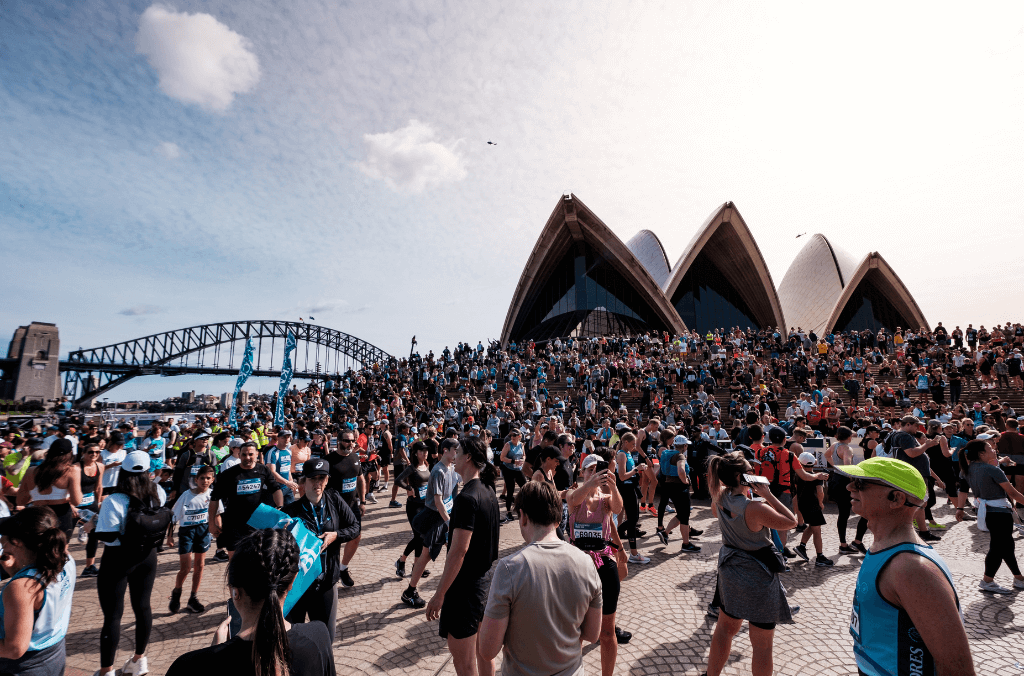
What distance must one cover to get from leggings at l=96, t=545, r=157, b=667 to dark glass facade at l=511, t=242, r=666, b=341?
122 feet

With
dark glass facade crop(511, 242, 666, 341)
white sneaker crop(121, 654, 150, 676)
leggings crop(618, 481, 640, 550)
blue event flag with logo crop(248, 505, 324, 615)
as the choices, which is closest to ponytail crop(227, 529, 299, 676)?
blue event flag with logo crop(248, 505, 324, 615)

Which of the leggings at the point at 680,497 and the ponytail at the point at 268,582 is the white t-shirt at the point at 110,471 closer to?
the ponytail at the point at 268,582

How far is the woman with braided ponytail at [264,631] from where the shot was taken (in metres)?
1.51

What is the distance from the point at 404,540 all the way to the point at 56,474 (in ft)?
14.5

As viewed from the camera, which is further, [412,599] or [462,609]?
[412,599]

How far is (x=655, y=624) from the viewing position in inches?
182

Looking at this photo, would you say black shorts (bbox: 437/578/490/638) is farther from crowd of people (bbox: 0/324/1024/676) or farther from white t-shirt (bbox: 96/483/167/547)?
white t-shirt (bbox: 96/483/167/547)

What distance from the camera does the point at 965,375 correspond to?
53.6 feet

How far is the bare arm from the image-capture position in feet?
5.14

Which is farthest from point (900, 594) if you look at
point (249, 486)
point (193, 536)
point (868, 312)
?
point (868, 312)

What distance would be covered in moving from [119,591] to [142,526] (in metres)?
0.51

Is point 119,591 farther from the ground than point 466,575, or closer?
closer

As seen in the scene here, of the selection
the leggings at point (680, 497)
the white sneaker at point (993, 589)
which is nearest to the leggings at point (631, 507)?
the leggings at point (680, 497)

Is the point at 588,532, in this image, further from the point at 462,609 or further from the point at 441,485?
the point at 441,485
